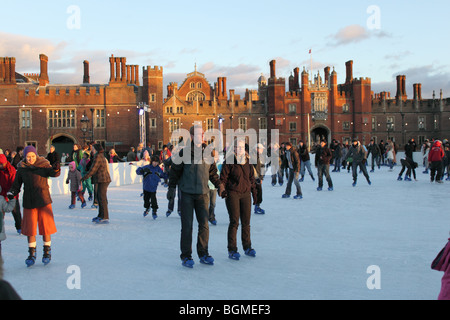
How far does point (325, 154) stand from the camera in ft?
42.4

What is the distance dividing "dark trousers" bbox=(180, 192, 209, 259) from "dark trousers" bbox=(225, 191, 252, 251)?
0.34 m

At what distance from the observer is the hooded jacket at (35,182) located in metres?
5.28

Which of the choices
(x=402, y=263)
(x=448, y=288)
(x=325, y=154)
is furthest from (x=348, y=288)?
(x=325, y=154)

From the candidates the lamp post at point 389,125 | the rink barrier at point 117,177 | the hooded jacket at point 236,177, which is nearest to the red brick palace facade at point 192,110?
the lamp post at point 389,125

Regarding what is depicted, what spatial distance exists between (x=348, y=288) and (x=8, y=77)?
4089cm

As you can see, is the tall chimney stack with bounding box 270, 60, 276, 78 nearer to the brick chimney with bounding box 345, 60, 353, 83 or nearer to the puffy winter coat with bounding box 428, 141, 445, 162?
the brick chimney with bounding box 345, 60, 353, 83

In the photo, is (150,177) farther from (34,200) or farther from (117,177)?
(117,177)

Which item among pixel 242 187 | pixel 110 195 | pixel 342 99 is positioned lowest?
pixel 110 195

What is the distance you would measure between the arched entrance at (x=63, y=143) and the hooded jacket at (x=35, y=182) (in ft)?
112

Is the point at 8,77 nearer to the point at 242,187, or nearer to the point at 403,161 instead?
the point at 403,161

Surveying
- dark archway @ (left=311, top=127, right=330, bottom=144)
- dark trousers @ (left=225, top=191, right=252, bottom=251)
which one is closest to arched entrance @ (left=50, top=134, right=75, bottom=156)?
dark archway @ (left=311, top=127, right=330, bottom=144)

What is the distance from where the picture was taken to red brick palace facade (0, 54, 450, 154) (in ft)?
128

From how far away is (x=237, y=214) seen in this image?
211 inches

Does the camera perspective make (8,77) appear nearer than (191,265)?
No
